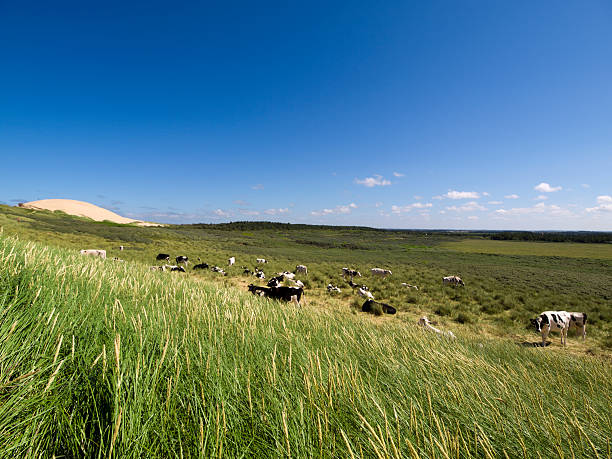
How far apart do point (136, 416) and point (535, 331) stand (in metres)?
14.7

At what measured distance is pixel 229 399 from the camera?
4.79 ft

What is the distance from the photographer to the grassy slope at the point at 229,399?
1.08 meters

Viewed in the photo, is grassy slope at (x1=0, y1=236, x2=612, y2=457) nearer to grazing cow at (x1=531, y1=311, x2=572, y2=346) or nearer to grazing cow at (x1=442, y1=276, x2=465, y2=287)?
grazing cow at (x1=531, y1=311, x2=572, y2=346)

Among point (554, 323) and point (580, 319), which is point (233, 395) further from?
point (580, 319)

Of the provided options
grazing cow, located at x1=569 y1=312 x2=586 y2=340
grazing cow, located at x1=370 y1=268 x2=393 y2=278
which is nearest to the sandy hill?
grazing cow, located at x1=370 y1=268 x2=393 y2=278

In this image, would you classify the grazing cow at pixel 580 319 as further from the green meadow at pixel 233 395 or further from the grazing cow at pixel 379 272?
the grazing cow at pixel 379 272

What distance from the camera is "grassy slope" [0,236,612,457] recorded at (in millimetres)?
1085

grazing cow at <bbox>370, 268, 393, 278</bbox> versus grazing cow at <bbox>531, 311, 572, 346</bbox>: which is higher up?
grazing cow at <bbox>531, 311, 572, 346</bbox>

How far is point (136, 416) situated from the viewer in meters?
1.11

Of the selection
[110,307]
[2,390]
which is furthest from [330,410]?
[110,307]

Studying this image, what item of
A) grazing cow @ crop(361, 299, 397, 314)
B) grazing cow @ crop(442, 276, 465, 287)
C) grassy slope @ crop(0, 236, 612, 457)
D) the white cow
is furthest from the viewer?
the white cow

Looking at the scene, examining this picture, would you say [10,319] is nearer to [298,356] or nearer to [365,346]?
[298,356]

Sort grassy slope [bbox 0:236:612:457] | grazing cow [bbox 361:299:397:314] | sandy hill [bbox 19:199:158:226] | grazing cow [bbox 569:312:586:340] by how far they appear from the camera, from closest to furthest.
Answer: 1. grassy slope [bbox 0:236:612:457]
2. grazing cow [bbox 569:312:586:340]
3. grazing cow [bbox 361:299:397:314]
4. sandy hill [bbox 19:199:158:226]

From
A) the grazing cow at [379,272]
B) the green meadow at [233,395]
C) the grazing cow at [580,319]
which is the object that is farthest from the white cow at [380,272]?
the green meadow at [233,395]
